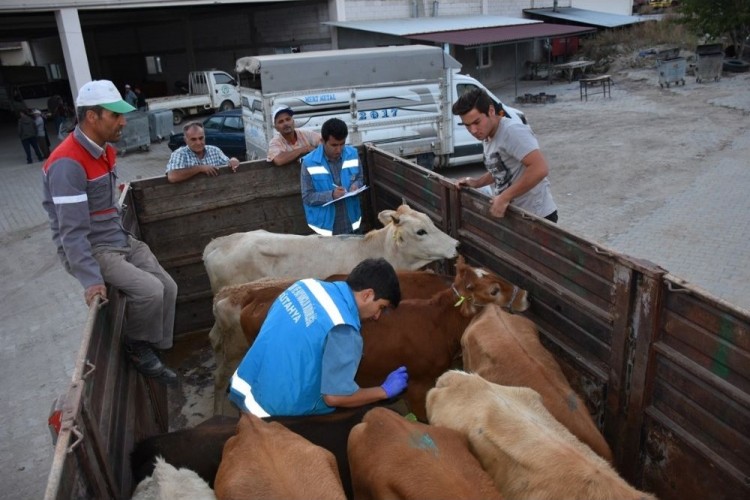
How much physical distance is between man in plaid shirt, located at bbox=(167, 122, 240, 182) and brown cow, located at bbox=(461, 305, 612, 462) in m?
3.17

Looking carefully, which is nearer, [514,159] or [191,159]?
[514,159]

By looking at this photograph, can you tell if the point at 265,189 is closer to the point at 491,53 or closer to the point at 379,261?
the point at 379,261

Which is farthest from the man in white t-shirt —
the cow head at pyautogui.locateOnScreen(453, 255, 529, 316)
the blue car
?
the blue car

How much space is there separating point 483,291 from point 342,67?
892 cm

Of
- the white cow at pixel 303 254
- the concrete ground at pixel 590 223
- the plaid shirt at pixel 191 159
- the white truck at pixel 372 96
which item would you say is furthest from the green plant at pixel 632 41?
the white cow at pixel 303 254

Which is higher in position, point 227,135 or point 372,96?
point 372,96

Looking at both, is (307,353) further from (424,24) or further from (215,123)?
(424,24)

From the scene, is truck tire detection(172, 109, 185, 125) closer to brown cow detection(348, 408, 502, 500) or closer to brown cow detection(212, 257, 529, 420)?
brown cow detection(212, 257, 529, 420)

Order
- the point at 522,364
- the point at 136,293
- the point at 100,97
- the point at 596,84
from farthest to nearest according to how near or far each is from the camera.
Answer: the point at 596,84
the point at 136,293
the point at 100,97
the point at 522,364

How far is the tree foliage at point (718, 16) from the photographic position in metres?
26.3

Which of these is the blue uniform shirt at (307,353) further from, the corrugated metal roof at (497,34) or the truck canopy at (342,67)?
the corrugated metal roof at (497,34)

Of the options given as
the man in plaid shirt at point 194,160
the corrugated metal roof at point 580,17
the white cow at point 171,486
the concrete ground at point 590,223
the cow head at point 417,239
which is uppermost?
the corrugated metal roof at point 580,17

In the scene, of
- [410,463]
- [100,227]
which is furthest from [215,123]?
[410,463]

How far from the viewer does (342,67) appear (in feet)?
40.0
